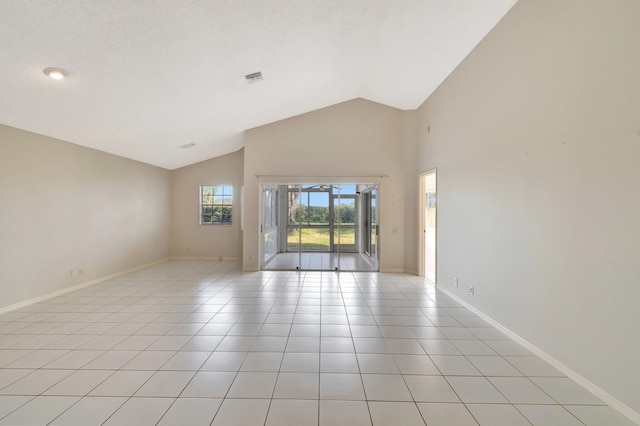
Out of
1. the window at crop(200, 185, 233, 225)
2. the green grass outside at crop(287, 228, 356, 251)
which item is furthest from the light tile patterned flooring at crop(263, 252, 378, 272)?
the window at crop(200, 185, 233, 225)

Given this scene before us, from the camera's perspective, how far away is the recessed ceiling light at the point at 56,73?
283 cm

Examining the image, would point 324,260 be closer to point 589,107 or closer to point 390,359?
point 390,359

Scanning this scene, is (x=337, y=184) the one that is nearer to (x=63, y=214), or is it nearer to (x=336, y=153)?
(x=336, y=153)

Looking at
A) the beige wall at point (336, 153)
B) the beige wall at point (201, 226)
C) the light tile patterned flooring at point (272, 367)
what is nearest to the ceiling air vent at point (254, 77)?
the beige wall at point (336, 153)

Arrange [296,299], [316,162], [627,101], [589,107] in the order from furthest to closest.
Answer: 1. [316,162]
2. [296,299]
3. [589,107]
4. [627,101]

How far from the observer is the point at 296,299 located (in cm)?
434

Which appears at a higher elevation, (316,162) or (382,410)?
(316,162)

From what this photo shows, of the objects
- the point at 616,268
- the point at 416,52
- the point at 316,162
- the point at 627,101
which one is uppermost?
the point at 416,52

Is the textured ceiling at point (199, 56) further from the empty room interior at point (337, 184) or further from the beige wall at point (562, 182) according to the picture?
the beige wall at point (562, 182)

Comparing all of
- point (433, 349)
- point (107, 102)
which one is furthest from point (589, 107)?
point (107, 102)

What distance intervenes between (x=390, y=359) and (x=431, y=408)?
25.4 inches

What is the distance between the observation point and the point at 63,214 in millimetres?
4461

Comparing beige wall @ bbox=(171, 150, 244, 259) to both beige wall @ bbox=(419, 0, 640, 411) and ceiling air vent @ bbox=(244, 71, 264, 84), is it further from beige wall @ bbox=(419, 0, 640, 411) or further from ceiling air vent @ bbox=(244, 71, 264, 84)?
beige wall @ bbox=(419, 0, 640, 411)

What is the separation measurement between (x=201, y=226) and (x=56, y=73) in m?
5.10
